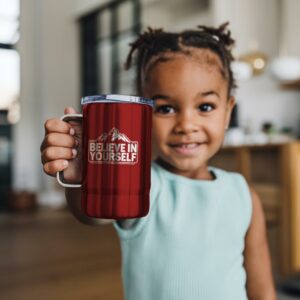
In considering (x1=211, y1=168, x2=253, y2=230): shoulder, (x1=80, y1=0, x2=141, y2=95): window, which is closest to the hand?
(x1=211, y1=168, x2=253, y2=230): shoulder

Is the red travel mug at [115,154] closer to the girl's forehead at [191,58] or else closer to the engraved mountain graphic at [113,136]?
the engraved mountain graphic at [113,136]

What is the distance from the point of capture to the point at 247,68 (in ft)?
13.2

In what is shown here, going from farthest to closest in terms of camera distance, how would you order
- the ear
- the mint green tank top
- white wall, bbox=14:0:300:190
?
white wall, bbox=14:0:300:190 < the ear < the mint green tank top

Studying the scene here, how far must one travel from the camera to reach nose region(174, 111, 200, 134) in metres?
0.64

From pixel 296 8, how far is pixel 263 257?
4.67m

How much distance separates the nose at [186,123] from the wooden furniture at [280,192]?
76.8 inches

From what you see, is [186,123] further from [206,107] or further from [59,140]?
[59,140]

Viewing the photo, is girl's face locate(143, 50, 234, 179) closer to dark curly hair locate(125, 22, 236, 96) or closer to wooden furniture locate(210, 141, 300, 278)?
dark curly hair locate(125, 22, 236, 96)

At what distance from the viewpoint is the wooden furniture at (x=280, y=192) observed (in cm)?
248

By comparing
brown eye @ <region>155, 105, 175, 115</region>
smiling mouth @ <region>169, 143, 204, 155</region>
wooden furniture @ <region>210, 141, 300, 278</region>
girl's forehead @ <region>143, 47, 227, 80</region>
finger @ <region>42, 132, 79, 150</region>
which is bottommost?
wooden furniture @ <region>210, 141, 300, 278</region>

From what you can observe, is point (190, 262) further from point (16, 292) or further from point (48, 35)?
point (48, 35)

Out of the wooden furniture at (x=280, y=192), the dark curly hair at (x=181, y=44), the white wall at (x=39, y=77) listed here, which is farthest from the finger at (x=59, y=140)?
the white wall at (x=39, y=77)

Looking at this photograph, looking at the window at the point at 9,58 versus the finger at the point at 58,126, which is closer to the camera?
the finger at the point at 58,126

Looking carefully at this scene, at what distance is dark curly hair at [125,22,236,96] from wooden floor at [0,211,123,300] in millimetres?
1438
